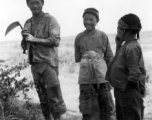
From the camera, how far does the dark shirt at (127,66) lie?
312 centimetres

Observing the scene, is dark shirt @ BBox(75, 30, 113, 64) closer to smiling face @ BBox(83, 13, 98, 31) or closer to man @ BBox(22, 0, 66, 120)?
smiling face @ BBox(83, 13, 98, 31)

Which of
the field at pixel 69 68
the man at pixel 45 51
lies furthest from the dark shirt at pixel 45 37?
the field at pixel 69 68

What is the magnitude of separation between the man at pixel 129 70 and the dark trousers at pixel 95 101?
3.59 feet

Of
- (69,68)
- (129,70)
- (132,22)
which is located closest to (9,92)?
(69,68)

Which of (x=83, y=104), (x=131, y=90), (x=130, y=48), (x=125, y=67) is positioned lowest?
(x=83, y=104)

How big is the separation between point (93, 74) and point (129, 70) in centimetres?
130

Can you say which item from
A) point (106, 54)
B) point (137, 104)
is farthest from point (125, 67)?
point (106, 54)

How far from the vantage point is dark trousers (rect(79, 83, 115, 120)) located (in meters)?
4.43

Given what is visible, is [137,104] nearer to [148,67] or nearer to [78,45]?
[78,45]

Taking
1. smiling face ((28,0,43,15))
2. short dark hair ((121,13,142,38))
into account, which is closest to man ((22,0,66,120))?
smiling face ((28,0,43,15))

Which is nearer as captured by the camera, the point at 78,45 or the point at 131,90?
the point at 131,90

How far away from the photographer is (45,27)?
4285mm

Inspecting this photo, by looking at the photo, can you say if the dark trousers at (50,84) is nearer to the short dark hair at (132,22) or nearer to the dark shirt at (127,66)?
the dark shirt at (127,66)

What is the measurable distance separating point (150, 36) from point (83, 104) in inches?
144
